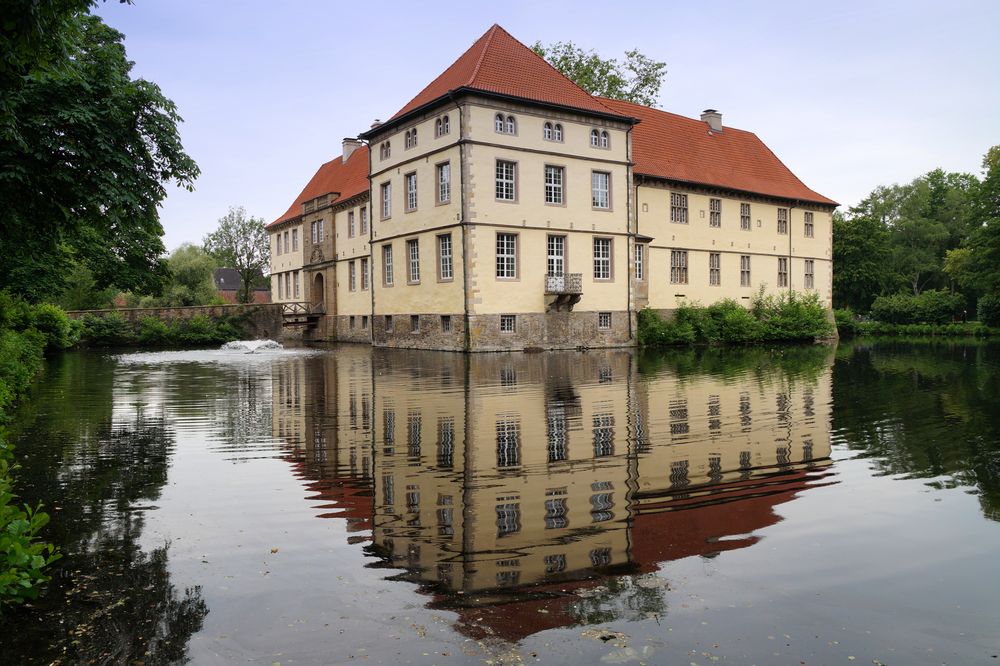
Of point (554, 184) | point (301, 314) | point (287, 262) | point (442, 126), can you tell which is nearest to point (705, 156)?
point (554, 184)

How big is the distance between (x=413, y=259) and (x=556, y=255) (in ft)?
21.9

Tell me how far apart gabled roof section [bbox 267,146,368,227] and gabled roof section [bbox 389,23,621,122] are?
1052 centimetres

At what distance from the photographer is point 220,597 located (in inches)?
196

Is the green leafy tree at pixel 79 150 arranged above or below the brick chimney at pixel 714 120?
below

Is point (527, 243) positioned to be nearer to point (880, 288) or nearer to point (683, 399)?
point (683, 399)

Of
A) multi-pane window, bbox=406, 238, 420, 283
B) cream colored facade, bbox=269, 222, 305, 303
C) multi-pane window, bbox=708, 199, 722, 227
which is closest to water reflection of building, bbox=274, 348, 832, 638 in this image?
multi-pane window, bbox=406, 238, 420, 283

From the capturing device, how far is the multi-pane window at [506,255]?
32.9 meters

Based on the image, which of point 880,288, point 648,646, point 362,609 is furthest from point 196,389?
point 880,288

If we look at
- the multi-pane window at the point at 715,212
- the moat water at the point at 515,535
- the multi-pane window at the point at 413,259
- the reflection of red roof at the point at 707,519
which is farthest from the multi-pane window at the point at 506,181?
the reflection of red roof at the point at 707,519

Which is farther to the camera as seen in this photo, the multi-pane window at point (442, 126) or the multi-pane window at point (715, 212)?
the multi-pane window at point (715, 212)

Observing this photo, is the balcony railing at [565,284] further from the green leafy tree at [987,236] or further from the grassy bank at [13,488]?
the green leafy tree at [987,236]

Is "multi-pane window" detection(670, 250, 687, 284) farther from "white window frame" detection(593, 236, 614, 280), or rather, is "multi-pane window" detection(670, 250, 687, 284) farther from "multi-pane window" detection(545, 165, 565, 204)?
"multi-pane window" detection(545, 165, 565, 204)

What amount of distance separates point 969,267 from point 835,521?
2406 inches

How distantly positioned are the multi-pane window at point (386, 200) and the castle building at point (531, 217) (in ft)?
0.32
